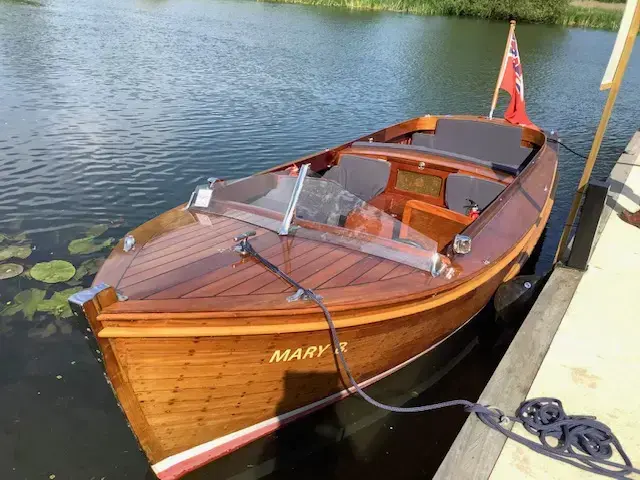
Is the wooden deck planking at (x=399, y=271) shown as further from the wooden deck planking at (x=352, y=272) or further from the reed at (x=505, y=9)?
the reed at (x=505, y=9)

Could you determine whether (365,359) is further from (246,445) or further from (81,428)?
(81,428)

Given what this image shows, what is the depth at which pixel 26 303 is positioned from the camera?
612 cm

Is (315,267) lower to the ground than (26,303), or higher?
higher

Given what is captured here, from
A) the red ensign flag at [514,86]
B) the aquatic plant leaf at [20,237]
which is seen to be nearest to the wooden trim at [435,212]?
the red ensign flag at [514,86]

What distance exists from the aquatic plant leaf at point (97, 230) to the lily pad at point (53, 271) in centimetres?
89

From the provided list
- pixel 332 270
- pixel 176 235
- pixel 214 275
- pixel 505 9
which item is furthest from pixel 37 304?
pixel 505 9

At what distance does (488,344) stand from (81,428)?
4741 millimetres

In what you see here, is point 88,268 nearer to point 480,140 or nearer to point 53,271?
point 53,271

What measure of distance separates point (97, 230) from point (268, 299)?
5.48 meters

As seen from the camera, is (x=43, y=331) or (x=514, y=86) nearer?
(x=43, y=331)

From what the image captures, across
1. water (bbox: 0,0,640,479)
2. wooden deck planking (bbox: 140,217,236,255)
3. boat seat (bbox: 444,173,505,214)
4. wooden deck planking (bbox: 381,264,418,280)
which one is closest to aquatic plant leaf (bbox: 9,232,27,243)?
water (bbox: 0,0,640,479)

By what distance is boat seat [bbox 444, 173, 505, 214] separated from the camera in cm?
620

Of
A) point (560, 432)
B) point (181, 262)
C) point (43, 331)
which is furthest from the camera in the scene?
point (43, 331)

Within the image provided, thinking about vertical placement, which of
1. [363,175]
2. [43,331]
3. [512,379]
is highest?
[363,175]
